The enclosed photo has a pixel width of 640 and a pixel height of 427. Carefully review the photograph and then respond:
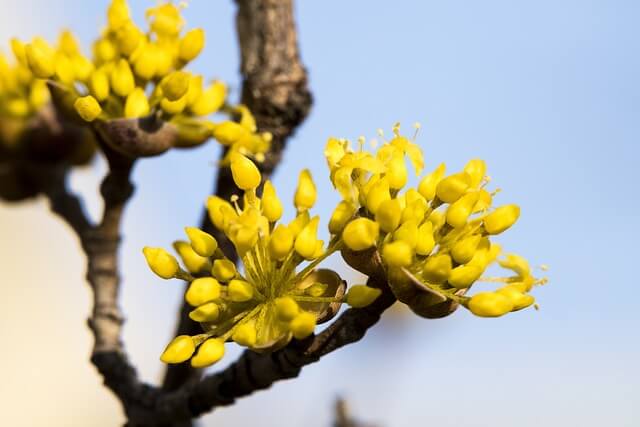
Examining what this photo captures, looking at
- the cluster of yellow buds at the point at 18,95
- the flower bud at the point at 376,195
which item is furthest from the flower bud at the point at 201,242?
the cluster of yellow buds at the point at 18,95

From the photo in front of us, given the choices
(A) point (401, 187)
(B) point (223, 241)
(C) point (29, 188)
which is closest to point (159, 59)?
(B) point (223, 241)

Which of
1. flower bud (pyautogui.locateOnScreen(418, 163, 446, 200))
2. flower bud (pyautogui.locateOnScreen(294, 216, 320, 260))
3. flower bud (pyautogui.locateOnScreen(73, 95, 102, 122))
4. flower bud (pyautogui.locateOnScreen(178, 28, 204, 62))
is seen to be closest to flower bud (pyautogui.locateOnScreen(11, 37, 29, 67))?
flower bud (pyautogui.locateOnScreen(73, 95, 102, 122))

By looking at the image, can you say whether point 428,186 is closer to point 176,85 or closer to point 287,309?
point 287,309

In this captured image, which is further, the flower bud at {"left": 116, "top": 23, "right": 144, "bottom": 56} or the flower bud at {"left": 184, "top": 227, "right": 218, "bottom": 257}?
the flower bud at {"left": 116, "top": 23, "right": 144, "bottom": 56}

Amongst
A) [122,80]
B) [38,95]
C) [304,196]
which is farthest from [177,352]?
[38,95]

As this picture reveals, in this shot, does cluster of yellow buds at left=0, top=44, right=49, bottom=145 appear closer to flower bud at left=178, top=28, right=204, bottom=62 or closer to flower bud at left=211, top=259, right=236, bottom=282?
flower bud at left=178, top=28, right=204, bottom=62

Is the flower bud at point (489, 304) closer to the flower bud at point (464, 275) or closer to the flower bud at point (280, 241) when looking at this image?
the flower bud at point (464, 275)
